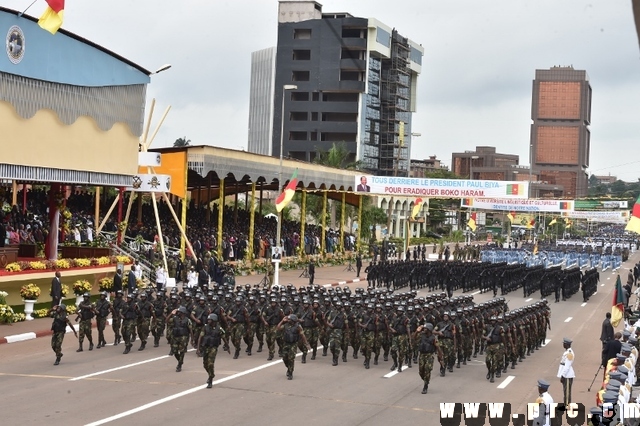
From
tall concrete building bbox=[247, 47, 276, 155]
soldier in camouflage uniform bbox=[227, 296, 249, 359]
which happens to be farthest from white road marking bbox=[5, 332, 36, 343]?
tall concrete building bbox=[247, 47, 276, 155]

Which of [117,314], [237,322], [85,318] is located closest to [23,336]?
[117,314]

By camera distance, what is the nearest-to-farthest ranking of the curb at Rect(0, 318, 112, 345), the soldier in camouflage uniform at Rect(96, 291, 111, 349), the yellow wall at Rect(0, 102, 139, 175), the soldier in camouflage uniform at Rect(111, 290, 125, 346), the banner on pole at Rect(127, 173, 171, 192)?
the soldier in camouflage uniform at Rect(96, 291, 111, 349)
the soldier in camouflage uniform at Rect(111, 290, 125, 346)
the curb at Rect(0, 318, 112, 345)
the yellow wall at Rect(0, 102, 139, 175)
the banner on pole at Rect(127, 173, 171, 192)

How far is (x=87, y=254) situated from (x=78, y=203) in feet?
42.1

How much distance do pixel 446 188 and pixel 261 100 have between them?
183ft

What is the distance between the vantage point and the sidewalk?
23641 mm

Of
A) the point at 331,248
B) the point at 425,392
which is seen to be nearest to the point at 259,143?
the point at 331,248

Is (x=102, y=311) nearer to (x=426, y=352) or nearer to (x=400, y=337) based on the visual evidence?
(x=400, y=337)

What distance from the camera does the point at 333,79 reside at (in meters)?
98.8

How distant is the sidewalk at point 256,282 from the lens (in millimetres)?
23641

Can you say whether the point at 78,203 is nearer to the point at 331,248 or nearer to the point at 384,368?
the point at 331,248

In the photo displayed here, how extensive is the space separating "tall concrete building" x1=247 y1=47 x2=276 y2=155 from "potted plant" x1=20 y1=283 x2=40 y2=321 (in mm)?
75412

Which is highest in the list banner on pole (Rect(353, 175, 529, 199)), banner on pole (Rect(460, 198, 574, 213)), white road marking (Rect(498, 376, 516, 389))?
banner on pole (Rect(353, 175, 529, 199))

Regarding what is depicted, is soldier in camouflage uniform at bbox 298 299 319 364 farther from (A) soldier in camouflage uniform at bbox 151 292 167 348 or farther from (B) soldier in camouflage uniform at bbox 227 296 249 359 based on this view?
(A) soldier in camouflage uniform at bbox 151 292 167 348

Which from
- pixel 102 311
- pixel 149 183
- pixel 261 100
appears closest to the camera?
pixel 102 311
